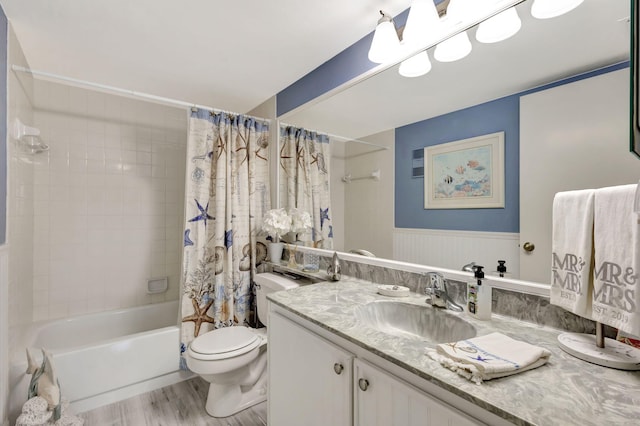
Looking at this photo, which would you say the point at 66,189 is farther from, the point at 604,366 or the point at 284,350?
the point at 604,366

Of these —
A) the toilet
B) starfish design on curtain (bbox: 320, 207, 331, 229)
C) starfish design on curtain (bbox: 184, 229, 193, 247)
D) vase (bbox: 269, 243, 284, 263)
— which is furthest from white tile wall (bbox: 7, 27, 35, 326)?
starfish design on curtain (bbox: 320, 207, 331, 229)

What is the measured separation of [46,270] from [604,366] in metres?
3.27

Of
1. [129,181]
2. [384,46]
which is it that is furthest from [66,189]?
[384,46]

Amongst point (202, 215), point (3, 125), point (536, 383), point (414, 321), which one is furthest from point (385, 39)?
point (3, 125)

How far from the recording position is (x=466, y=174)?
48.3 inches

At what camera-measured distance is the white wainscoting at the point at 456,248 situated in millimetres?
1099

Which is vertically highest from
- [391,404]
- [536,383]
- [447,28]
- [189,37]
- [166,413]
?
[189,37]

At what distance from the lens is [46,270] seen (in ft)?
7.39

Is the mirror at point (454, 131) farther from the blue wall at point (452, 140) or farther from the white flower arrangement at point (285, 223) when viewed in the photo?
the white flower arrangement at point (285, 223)

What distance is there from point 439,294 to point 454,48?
42.3 inches

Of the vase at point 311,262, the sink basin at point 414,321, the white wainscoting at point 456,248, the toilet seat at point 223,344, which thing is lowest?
the toilet seat at point 223,344

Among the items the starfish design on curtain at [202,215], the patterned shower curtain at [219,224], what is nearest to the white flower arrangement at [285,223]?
the patterned shower curtain at [219,224]

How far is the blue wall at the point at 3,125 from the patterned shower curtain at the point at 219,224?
907mm

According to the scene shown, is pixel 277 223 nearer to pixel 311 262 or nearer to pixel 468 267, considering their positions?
pixel 311 262
